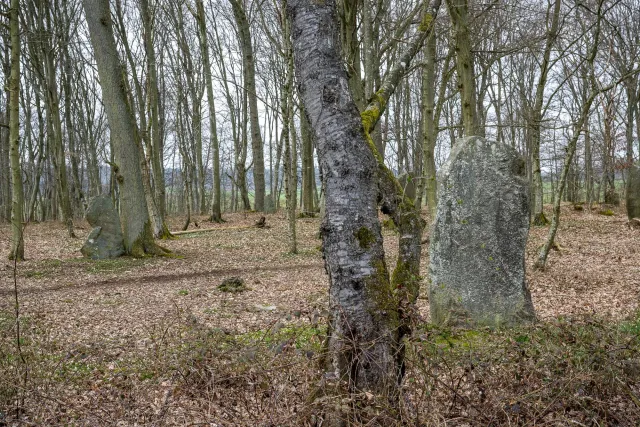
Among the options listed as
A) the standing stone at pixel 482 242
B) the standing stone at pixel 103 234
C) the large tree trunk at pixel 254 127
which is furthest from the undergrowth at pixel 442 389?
the large tree trunk at pixel 254 127

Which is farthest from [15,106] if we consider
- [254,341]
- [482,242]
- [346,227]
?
[346,227]

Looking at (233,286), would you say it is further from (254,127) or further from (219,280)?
(254,127)

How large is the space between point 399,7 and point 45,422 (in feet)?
61.6

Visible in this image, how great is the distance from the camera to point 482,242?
5.57 meters

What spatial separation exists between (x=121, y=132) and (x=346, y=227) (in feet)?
35.7

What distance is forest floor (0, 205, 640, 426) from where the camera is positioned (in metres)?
2.93

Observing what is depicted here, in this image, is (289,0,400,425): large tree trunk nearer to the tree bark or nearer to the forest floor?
the forest floor

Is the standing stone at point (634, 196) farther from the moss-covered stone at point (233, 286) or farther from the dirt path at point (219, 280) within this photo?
the moss-covered stone at point (233, 286)

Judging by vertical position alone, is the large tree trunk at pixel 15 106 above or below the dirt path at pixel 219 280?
above

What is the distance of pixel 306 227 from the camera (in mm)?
18391

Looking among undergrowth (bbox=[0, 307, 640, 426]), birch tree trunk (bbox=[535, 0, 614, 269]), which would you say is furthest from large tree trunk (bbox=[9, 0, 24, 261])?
birch tree trunk (bbox=[535, 0, 614, 269])

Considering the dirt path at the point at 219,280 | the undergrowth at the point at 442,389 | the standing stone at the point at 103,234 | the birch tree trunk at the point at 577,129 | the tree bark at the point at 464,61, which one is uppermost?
the tree bark at the point at 464,61

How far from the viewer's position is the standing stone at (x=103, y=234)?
12203 mm

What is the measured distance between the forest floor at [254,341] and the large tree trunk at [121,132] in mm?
843
